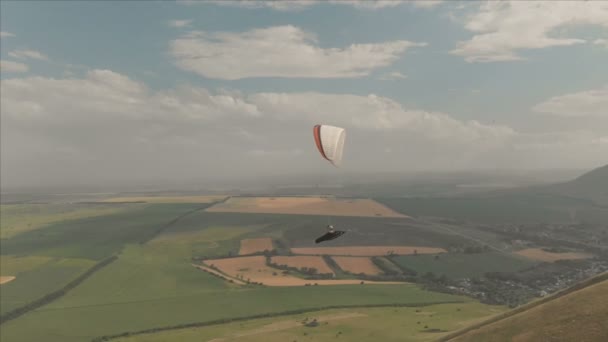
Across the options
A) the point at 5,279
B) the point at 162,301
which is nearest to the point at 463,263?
the point at 162,301

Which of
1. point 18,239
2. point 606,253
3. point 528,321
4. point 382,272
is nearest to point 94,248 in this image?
point 18,239

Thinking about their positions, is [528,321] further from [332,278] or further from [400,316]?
[332,278]

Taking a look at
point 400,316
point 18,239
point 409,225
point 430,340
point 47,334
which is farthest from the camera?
point 409,225

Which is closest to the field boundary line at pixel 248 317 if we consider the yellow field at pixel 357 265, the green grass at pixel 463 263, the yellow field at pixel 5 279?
the yellow field at pixel 357 265

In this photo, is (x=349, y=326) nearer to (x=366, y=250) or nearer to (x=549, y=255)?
(x=366, y=250)

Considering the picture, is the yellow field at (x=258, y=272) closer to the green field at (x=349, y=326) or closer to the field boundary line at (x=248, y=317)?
the field boundary line at (x=248, y=317)

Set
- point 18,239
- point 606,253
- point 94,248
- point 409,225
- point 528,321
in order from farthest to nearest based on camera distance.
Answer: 1. point 409,225
2. point 18,239
3. point 94,248
4. point 606,253
5. point 528,321

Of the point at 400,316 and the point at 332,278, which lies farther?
the point at 332,278
